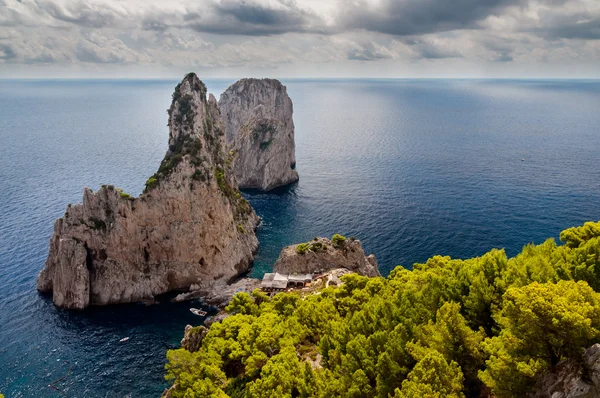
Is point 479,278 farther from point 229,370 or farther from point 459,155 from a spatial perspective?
point 459,155

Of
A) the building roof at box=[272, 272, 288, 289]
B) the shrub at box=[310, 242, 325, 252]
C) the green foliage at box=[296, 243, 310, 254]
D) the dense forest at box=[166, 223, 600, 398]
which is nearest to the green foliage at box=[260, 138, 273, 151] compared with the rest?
the shrub at box=[310, 242, 325, 252]

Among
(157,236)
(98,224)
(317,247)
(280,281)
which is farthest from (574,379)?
(98,224)

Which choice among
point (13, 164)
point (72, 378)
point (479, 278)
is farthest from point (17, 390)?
point (13, 164)

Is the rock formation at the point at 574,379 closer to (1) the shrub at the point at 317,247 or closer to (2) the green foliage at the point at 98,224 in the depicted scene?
(1) the shrub at the point at 317,247

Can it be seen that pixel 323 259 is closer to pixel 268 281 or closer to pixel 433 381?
pixel 268 281

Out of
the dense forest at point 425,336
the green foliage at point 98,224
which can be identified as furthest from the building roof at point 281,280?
the green foliage at point 98,224

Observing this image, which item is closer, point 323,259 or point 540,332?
point 540,332
